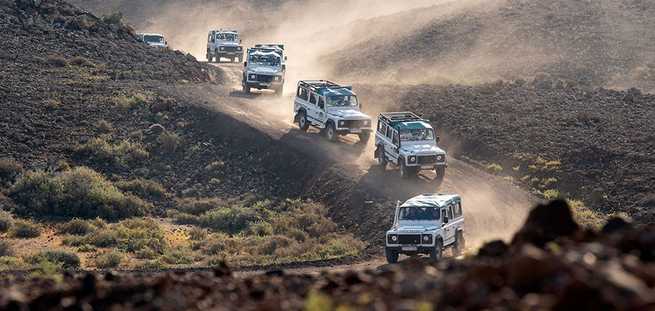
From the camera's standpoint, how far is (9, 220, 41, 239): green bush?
37.2 metres

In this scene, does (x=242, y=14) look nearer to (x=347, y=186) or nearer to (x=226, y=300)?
(x=347, y=186)

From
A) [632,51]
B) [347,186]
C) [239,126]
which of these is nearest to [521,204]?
[347,186]

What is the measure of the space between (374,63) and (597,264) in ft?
229

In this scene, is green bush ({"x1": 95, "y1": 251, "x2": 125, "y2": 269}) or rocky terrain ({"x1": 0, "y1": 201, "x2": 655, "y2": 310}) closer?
rocky terrain ({"x1": 0, "y1": 201, "x2": 655, "y2": 310})

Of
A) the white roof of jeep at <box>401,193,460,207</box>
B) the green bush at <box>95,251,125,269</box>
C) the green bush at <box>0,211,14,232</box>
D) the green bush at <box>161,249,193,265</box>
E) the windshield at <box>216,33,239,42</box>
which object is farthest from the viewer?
the windshield at <box>216,33,239,42</box>

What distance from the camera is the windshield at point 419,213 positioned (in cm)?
3170

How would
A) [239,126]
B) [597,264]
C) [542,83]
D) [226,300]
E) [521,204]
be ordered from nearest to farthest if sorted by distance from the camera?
1. [597,264]
2. [226,300]
3. [521,204]
4. [239,126]
5. [542,83]

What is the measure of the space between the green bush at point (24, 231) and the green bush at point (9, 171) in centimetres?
485

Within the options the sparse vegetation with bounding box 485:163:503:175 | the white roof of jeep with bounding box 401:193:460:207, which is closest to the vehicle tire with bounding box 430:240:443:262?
the white roof of jeep with bounding box 401:193:460:207

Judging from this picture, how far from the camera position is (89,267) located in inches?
1292

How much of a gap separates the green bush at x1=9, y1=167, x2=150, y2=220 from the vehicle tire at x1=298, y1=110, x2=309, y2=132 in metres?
8.18

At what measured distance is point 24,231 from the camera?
Answer: 123 feet

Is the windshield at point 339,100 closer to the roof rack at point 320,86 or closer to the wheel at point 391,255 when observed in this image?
the roof rack at point 320,86

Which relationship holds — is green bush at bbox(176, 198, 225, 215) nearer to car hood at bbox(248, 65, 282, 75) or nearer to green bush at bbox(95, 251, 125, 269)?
green bush at bbox(95, 251, 125, 269)
